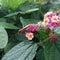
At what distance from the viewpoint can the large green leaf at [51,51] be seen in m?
0.61

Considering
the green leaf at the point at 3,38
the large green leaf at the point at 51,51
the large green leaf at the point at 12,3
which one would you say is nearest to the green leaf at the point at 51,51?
the large green leaf at the point at 51,51

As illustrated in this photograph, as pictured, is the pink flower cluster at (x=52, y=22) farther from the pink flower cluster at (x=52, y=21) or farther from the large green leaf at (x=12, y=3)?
the large green leaf at (x=12, y=3)

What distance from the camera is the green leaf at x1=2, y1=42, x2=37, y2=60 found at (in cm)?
61

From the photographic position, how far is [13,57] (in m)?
0.62

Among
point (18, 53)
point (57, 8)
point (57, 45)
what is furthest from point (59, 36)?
point (57, 8)

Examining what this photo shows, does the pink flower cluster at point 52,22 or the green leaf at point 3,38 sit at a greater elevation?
the pink flower cluster at point 52,22

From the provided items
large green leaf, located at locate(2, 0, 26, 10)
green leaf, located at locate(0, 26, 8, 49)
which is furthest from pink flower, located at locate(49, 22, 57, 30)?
large green leaf, located at locate(2, 0, 26, 10)

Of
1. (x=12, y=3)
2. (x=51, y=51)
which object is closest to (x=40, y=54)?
(x=51, y=51)

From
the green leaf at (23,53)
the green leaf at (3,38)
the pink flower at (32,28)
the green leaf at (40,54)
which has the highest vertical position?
the pink flower at (32,28)

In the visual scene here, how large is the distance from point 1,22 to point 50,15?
0.62 ft

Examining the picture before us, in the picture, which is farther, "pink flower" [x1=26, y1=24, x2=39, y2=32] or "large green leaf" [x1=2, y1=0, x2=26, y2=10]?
"large green leaf" [x1=2, y1=0, x2=26, y2=10]

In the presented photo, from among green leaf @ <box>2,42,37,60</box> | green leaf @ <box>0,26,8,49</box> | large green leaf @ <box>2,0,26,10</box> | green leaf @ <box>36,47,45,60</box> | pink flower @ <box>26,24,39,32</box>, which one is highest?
large green leaf @ <box>2,0,26,10</box>

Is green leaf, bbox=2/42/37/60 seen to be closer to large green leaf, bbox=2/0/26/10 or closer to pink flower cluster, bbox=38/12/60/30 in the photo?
pink flower cluster, bbox=38/12/60/30

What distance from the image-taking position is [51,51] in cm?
62
